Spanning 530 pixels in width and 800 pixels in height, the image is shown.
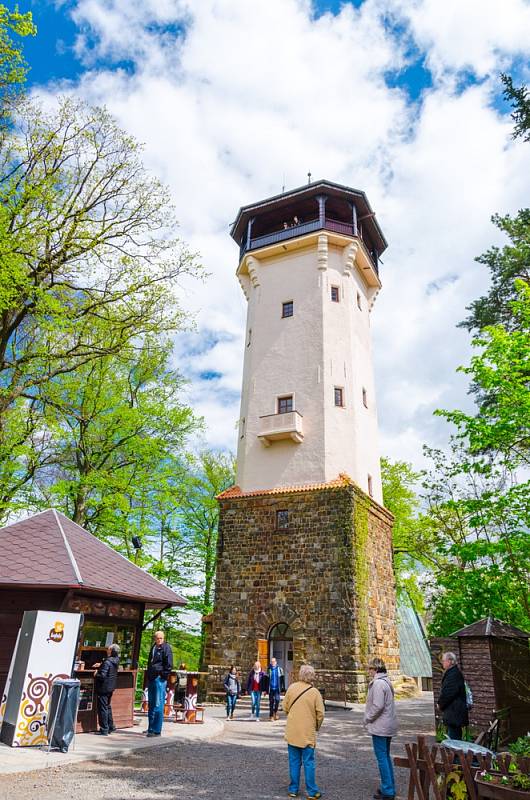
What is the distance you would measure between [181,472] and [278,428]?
197 inches

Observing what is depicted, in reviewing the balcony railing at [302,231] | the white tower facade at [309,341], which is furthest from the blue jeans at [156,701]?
the balcony railing at [302,231]

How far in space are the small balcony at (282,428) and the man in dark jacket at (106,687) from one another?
435 inches

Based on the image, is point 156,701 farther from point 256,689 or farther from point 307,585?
point 307,585

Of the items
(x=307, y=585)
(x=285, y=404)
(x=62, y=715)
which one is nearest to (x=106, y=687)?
(x=62, y=715)

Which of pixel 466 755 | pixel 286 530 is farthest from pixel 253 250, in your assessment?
pixel 466 755

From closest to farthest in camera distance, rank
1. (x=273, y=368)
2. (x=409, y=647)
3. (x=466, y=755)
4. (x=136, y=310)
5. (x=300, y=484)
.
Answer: (x=466, y=755) → (x=136, y=310) → (x=300, y=484) → (x=273, y=368) → (x=409, y=647)

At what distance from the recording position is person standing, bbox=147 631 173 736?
29.6 ft

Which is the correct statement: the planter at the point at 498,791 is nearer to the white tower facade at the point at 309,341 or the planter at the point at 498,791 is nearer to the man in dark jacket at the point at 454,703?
the man in dark jacket at the point at 454,703

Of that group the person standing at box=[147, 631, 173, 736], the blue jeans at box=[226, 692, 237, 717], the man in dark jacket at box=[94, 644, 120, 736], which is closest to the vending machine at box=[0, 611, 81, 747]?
the man in dark jacket at box=[94, 644, 120, 736]

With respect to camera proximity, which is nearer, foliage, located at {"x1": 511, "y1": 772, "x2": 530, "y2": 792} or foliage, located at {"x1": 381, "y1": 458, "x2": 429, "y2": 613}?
foliage, located at {"x1": 511, "y1": 772, "x2": 530, "y2": 792}

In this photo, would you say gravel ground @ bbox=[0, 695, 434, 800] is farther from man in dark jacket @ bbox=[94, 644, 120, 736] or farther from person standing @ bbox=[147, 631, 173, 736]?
man in dark jacket @ bbox=[94, 644, 120, 736]

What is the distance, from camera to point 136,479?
18.9m

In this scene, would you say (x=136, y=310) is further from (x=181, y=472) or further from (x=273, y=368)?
(x=181, y=472)

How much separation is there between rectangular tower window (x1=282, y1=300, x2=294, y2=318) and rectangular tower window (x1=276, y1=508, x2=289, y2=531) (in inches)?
307
